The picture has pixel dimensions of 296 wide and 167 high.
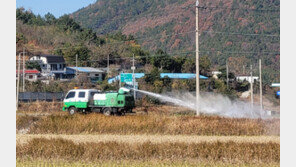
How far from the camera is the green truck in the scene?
33500 millimetres

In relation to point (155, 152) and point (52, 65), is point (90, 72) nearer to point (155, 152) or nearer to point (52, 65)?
point (52, 65)

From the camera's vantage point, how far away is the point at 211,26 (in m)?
116

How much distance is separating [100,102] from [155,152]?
64.0ft

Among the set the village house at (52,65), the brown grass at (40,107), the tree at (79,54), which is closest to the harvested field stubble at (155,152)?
the brown grass at (40,107)

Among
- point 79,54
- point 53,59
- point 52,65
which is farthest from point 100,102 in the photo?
point 79,54

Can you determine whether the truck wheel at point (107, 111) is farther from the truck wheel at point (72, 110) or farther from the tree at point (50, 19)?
the tree at point (50, 19)

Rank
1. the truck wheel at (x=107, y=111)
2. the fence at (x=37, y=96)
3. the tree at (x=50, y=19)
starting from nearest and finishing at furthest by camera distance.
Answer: the truck wheel at (x=107, y=111) → the fence at (x=37, y=96) → the tree at (x=50, y=19)

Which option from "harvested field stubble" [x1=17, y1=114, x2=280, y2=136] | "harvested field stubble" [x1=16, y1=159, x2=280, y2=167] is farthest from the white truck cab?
"harvested field stubble" [x1=16, y1=159, x2=280, y2=167]

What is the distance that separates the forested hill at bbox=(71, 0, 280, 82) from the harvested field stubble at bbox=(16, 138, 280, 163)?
1316 inches

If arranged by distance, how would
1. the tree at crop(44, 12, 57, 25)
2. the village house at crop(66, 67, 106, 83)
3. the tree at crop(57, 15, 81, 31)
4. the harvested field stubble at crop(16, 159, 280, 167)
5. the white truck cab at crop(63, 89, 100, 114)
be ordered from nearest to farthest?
1. the harvested field stubble at crop(16, 159, 280, 167)
2. the white truck cab at crop(63, 89, 100, 114)
3. the village house at crop(66, 67, 106, 83)
4. the tree at crop(57, 15, 81, 31)
5. the tree at crop(44, 12, 57, 25)

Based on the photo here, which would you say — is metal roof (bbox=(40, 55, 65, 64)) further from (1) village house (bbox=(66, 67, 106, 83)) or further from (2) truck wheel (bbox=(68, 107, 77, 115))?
(2) truck wheel (bbox=(68, 107, 77, 115))

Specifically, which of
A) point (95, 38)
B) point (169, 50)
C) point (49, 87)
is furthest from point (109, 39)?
point (49, 87)

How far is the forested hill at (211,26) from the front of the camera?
268ft

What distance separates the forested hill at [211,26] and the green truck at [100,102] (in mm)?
19121
